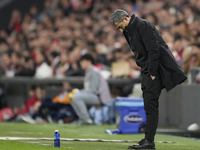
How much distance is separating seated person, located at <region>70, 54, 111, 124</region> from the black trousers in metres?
5.91

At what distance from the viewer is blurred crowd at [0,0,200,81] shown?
1355 cm

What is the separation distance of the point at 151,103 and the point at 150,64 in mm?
529

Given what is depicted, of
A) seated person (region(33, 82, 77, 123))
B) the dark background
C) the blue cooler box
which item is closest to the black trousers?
the blue cooler box

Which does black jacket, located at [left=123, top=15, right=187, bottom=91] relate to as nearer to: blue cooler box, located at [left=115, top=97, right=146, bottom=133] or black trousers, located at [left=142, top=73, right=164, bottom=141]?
black trousers, located at [left=142, top=73, right=164, bottom=141]

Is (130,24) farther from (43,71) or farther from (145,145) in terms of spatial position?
(43,71)

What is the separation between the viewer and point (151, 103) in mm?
6621

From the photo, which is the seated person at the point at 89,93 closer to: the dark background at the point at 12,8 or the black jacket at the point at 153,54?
the black jacket at the point at 153,54

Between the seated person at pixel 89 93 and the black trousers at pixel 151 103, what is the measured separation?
5914 millimetres

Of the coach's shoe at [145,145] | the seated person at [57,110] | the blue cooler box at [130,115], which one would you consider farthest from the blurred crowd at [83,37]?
the coach's shoe at [145,145]

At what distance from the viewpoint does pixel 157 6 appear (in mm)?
17156

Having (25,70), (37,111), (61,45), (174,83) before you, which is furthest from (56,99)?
(174,83)

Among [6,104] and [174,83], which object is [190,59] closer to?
[174,83]

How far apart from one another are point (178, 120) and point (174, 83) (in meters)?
5.07

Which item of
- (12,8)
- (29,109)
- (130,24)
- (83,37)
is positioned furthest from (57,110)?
(12,8)
